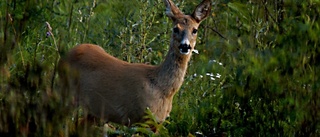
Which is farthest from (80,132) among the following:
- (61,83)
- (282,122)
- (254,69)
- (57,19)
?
(57,19)

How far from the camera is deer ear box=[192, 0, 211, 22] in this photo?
7.98 metres

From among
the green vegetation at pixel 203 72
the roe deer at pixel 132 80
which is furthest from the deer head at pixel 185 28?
the green vegetation at pixel 203 72

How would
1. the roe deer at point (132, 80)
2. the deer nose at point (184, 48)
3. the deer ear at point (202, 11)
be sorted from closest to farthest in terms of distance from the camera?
the roe deer at point (132, 80) → the deer nose at point (184, 48) → the deer ear at point (202, 11)

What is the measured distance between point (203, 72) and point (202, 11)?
1.43 m

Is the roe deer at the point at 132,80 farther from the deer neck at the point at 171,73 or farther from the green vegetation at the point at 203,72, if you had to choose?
the green vegetation at the point at 203,72

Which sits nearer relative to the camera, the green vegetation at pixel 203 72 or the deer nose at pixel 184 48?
the green vegetation at pixel 203 72

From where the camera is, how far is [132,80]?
7.67m

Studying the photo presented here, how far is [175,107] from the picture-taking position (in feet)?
26.5

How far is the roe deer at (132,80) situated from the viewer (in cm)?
754

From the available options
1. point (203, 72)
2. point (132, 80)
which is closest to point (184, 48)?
point (132, 80)

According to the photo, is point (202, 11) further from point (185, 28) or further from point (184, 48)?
point (184, 48)

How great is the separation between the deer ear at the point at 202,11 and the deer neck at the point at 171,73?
0.33 m

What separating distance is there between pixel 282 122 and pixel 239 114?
0.38m

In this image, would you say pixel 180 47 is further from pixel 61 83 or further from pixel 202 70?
pixel 61 83
